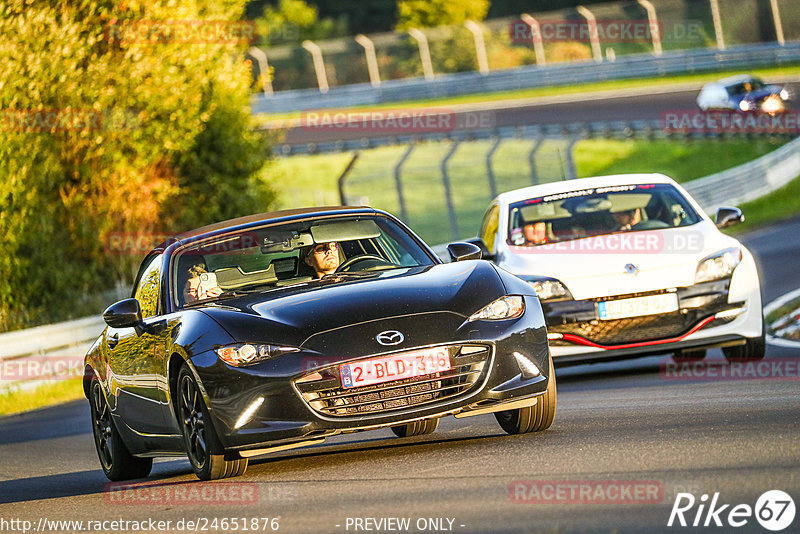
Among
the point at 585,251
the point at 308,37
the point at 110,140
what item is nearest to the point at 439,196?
the point at 110,140

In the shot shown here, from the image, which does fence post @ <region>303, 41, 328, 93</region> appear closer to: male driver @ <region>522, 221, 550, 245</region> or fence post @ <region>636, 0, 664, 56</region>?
fence post @ <region>636, 0, 664, 56</region>

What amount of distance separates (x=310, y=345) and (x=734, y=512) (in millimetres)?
2520

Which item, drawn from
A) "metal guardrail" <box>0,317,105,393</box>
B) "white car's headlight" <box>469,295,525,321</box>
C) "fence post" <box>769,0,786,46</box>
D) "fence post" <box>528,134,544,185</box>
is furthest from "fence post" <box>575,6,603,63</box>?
"white car's headlight" <box>469,295,525,321</box>

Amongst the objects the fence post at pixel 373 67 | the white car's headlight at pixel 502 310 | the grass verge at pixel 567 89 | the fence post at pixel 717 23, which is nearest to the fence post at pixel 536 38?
the grass verge at pixel 567 89

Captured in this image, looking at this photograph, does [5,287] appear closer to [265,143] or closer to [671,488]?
[265,143]

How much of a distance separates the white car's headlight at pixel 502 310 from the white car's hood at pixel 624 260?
3.72m

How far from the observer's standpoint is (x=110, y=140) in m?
24.4

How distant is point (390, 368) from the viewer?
729 centimetres

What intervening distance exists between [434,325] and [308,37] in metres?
73.3

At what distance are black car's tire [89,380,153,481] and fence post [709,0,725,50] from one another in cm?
4471

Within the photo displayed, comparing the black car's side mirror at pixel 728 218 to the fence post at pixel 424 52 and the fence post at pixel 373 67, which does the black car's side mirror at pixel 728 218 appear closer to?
the fence post at pixel 424 52

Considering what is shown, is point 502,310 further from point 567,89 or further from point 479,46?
point 479,46

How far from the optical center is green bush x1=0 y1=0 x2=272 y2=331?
A: 22188 mm

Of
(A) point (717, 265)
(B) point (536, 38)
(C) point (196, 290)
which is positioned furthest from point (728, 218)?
(B) point (536, 38)
